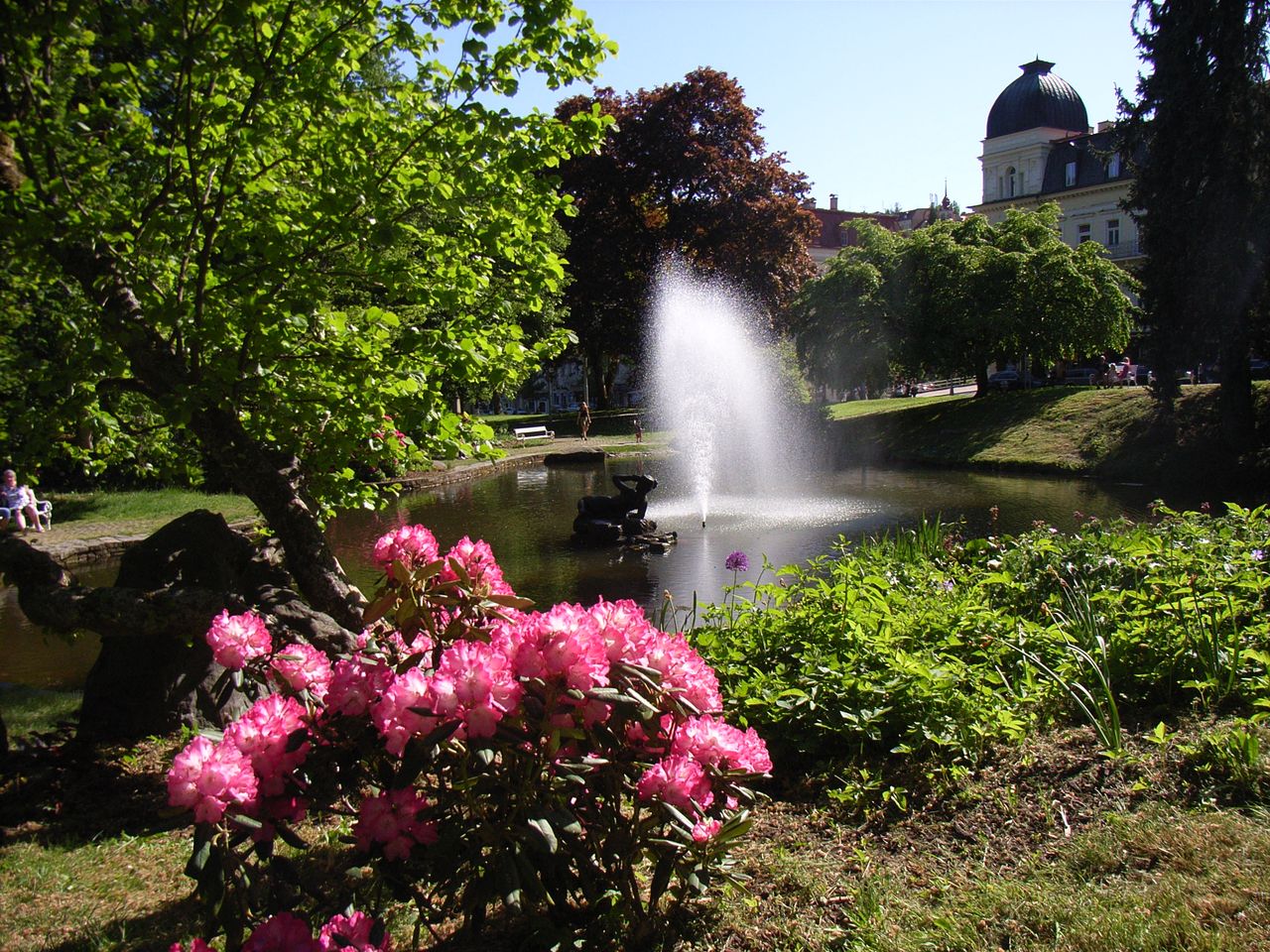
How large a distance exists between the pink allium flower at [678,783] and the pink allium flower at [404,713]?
58 centimetres

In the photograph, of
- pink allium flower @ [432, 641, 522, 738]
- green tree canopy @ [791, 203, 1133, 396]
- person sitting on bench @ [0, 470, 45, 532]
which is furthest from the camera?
green tree canopy @ [791, 203, 1133, 396]

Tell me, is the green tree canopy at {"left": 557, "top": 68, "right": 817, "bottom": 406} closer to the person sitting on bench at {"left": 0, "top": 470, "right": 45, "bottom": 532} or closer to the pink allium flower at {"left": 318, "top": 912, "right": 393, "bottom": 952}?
the person sitting on bench at {"left": 0, "top": 470, "right": 45, "bottom": 532}

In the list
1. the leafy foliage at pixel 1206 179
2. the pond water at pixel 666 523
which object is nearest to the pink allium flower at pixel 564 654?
the pond water at pixel 666 523

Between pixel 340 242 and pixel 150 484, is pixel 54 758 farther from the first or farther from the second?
pixel 150 484

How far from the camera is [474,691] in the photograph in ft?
6.68

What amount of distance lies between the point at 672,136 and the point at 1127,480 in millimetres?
25693

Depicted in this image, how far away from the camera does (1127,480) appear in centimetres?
2119

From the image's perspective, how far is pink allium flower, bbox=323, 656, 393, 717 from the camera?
90.5 inches

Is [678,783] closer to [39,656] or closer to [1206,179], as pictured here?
[39,656]

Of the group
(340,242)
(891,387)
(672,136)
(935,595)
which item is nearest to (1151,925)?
(935,595)

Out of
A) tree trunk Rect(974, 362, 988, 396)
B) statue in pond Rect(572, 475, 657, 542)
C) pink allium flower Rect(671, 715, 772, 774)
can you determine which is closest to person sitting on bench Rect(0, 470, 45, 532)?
statue in pond Rect(572, 475, 657, 542)

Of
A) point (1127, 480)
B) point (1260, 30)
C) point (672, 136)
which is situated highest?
point (672, 136)

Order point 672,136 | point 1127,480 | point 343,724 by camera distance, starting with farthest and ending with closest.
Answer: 1. point 672,136
2. point 1127,480
3. point 343,724

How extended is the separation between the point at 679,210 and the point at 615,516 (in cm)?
2988
